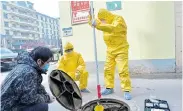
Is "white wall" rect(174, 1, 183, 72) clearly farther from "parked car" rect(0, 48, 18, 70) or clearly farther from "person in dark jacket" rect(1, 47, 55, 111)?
"parked car" rect(0, 48, 18, 70)

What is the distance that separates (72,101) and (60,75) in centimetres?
25

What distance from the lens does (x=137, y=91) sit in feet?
8.05

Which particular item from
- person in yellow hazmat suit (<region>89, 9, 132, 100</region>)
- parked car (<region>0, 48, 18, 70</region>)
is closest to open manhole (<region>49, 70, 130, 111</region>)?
person in yellow hazmat suit (<region>89, 9, 132, 100</region>)

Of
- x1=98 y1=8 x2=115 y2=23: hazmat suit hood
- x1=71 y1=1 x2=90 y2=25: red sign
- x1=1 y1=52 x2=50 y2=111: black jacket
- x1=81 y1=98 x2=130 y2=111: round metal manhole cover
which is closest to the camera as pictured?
x1=1 y1=52 x2=50 y2=111: black jacket

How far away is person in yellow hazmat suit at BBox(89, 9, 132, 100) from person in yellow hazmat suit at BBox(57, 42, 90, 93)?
331 millimetres

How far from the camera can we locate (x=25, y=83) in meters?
1.17

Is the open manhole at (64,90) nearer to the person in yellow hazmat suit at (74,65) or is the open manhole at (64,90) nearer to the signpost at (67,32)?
the person in yellow hazmat suit at (74,65)

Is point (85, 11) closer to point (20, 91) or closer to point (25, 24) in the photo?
point (20, 91)

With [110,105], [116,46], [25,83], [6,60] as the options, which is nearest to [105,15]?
[116,46]

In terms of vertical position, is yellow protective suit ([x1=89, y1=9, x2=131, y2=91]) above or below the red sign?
below

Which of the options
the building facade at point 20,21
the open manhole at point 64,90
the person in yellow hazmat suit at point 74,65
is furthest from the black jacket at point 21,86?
the building facade at point 20,21

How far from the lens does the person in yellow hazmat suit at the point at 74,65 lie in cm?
248

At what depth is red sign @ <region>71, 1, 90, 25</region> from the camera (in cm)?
347

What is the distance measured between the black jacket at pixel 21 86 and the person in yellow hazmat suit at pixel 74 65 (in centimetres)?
120
